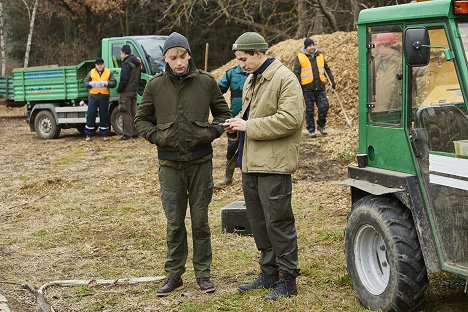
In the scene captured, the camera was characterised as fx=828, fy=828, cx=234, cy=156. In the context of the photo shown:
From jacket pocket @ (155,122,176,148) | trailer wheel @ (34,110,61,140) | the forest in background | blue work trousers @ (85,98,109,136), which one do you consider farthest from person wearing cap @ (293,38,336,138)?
the forest in background

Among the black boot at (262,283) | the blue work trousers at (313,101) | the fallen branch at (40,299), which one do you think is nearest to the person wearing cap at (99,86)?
the blue work trousers at (313,101)

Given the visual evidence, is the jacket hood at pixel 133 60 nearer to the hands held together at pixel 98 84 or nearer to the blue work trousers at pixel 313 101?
the hands held together at pixel 98 84

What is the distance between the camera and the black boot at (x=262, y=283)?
6.51m

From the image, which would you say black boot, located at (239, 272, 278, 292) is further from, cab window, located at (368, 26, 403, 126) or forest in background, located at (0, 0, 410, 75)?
forest in background, located at (0, 0, 410, 75)

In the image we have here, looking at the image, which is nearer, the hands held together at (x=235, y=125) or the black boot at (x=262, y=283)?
the hands held together at (x=235, y=125)

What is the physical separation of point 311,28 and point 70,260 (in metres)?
22.6

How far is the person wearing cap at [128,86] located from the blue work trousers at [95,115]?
17.9 inches

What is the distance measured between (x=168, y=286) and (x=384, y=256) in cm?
181

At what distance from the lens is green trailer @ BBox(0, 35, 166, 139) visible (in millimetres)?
19016

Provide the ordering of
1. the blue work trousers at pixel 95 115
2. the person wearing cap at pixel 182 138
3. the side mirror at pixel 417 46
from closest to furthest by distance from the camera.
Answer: the side mirror at pixel 417 46, the person wearing cap at pixel 182 138, the blue work trousers at pixel 95 115

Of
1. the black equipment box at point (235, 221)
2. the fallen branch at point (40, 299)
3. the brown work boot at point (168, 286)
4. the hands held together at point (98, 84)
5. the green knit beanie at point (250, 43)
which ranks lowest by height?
the fallen branch at point (40, 299)

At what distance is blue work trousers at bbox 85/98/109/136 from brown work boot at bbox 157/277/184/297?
39.2ft

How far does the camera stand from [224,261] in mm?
7645

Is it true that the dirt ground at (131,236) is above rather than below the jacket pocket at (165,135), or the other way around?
below
